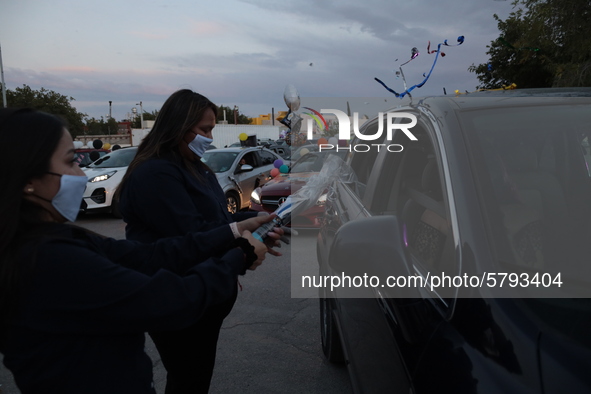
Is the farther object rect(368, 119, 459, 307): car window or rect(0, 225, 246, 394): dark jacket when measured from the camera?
rect(368, 119, 459, 307): car window

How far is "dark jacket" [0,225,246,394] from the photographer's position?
1171mm

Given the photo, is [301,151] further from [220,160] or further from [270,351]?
[270,351]

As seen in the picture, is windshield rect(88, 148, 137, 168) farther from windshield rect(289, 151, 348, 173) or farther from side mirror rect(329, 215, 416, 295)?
side mirror rect(329, 215, 416, 295)

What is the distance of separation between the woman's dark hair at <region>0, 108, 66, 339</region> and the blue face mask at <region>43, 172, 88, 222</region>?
57 mm

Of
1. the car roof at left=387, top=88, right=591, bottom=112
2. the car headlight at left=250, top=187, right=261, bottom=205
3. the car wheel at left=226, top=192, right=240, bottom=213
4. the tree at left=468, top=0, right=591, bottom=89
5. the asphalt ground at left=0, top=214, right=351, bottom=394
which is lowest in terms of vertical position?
the asphalt ground at left=0, top=214, right=351, bottom=394

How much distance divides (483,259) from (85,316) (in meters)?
1.10

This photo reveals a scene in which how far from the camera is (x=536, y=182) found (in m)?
1.88

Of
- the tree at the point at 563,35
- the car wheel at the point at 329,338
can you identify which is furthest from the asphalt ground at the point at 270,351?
the tree at the point at 563,35

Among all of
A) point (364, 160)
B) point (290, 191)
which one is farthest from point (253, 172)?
point (364, 160)

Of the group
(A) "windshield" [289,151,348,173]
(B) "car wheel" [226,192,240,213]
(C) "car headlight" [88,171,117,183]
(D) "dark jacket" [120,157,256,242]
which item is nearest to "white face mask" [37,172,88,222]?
(D) "dark jacket" [120,157,256,242]

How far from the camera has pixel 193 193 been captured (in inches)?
88.7

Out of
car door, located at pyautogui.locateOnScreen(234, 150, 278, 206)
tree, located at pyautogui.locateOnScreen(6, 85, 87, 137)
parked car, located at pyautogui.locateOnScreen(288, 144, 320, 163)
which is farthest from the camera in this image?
tree, located at pyautogui.locateOnScreen(6, 85, 87, 137)

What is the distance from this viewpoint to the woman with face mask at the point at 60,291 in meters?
1.17

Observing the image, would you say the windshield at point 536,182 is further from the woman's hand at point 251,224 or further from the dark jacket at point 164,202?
the dark jacket at point 164,202
